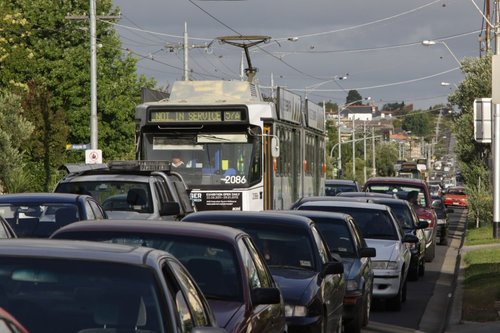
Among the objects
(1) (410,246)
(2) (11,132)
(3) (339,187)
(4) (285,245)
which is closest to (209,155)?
(1) (410,246)

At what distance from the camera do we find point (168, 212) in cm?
1809

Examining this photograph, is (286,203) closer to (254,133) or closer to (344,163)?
(254,133)

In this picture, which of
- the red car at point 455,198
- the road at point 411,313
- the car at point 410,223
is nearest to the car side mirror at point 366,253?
the road at point 411,313

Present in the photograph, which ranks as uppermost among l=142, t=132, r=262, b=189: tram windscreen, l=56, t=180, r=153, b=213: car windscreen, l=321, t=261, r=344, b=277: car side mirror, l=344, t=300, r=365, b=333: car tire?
l=142, t=132, r=262, b=189: tram windscreen

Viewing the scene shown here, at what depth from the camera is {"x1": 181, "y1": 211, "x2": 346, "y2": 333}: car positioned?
40.1 ft

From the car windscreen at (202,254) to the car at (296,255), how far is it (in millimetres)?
2348

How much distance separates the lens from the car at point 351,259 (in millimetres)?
15578

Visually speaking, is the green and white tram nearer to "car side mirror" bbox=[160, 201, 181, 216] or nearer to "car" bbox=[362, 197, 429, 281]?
"car" bbox=[362, 197, 429, 281]

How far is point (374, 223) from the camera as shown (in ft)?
67.9

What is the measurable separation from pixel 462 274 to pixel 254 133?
564 centimetres

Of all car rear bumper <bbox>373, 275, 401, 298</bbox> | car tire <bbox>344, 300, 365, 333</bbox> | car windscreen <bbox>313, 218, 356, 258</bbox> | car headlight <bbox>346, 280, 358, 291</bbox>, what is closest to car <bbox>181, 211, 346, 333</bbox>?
car headlight <bbox>346, 280, 358, 291</bbox>

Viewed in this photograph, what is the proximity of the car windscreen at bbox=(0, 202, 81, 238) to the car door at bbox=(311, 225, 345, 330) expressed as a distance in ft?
12.0

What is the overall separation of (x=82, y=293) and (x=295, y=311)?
5.45 meters

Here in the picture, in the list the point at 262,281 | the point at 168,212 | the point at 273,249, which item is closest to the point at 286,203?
the point at 168,212
